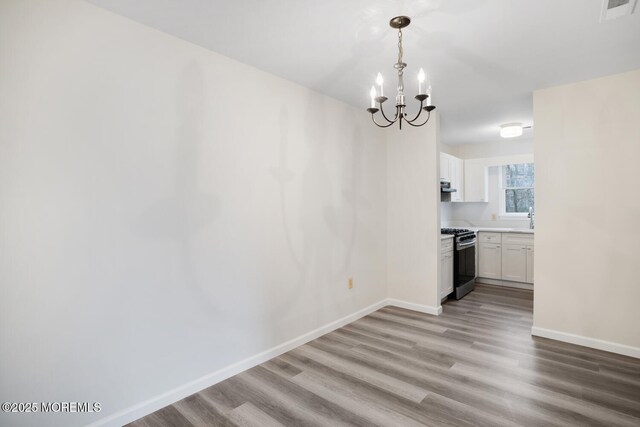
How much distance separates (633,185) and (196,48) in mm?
3854

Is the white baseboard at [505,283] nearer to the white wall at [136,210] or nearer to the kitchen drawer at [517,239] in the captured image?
the kitchen drawer at [517,239]

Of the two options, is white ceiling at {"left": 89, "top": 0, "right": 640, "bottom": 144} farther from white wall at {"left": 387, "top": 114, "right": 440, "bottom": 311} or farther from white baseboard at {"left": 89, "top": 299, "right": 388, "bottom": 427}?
white baseboard at {"left": 89, "top": 299, "right": 388, "bottom": 427}

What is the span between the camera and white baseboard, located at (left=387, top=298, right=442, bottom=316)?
4078 millimetres

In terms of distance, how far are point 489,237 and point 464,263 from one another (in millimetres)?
1040

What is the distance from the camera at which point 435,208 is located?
13.5 feet

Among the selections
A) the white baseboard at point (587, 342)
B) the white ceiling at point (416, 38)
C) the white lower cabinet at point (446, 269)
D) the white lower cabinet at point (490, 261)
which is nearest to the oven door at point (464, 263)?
the white lower cabinet at point (446, 269)

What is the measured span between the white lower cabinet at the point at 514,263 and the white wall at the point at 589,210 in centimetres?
205

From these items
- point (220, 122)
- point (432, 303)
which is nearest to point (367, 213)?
point (432, 303)

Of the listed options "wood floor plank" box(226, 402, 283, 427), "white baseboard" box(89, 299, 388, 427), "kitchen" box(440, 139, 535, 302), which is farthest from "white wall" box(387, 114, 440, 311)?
"wood floor plank" box(226, 402, 283, 427)

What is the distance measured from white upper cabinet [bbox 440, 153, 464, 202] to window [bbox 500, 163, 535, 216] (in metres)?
0.80

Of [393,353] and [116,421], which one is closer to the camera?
[116,421]

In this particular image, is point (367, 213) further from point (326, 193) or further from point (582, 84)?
point (582, 84)

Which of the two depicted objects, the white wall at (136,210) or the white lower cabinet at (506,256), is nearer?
the white wall at (136,210)

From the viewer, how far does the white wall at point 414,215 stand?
4109 millimetres
